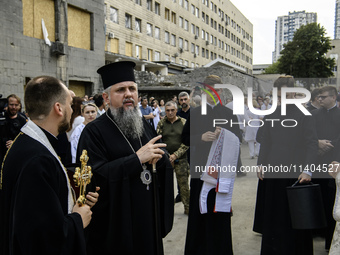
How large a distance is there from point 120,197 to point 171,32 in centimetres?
4243

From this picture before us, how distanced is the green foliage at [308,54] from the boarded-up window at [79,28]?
32.9 metres

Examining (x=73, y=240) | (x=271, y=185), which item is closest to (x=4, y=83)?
(x=271, y=185)

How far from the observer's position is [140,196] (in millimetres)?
2895

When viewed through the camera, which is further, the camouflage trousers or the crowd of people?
the camouflage trousers

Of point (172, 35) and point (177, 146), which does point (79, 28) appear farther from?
point (172, 35)

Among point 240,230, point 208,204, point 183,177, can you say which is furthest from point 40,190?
point 183,177

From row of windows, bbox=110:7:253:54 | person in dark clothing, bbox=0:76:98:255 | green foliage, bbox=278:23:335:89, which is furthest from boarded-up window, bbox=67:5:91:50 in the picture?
green foliage, bbox=278:23:335:89

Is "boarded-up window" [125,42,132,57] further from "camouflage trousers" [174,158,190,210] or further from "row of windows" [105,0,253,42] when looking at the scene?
"camouflage trousers" [174,158,190,210]

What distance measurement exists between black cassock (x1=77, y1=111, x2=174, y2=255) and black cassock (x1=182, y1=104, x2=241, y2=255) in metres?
1.26

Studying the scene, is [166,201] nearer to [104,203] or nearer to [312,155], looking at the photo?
[104,203]

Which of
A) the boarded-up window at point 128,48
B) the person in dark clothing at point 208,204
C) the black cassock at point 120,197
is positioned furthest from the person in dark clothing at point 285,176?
the boarded-up window at point 128,48

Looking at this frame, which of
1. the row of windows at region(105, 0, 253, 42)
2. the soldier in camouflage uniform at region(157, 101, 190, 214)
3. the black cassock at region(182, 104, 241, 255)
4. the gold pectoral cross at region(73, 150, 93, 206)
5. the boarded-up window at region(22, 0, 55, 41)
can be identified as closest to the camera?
the gold pectoral cross at region(73, 150, 93, 206)

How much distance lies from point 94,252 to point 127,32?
33.1m

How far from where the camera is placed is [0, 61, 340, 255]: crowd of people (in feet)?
5.83
